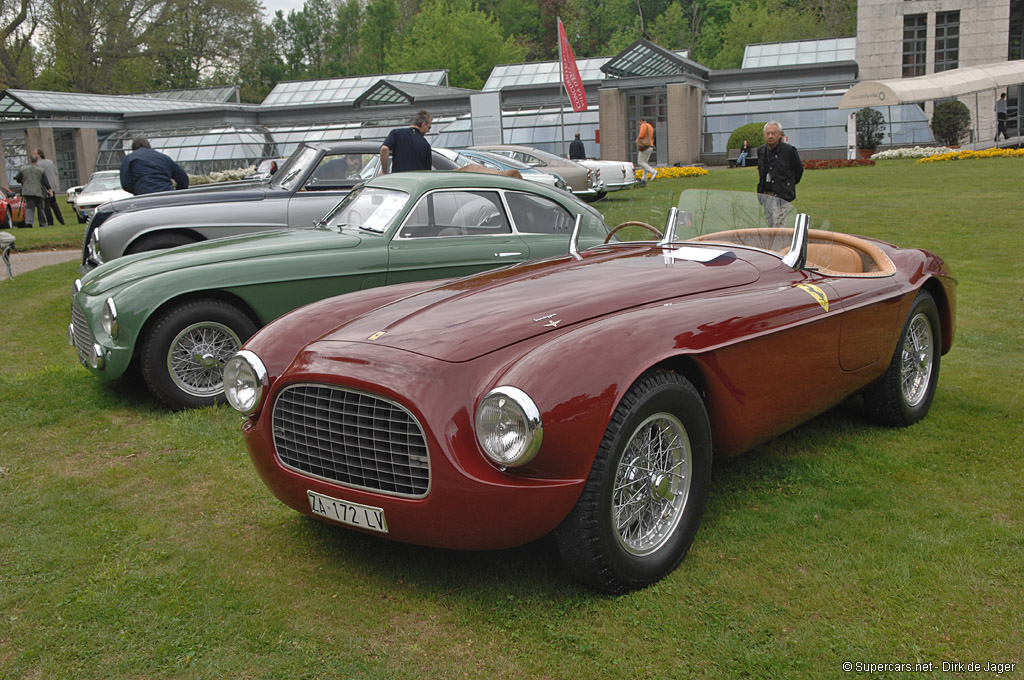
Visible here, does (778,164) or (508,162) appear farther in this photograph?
(508,162)

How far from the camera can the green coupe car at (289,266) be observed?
5.65 m

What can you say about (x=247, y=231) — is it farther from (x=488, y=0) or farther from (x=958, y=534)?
(x=488, y=0)

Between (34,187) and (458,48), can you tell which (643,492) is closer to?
(34,187)

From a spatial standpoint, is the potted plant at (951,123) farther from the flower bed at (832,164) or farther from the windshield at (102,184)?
the windshield at (102,184)

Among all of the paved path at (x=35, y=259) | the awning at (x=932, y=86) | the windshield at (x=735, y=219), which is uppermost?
the awning at (x=932, y=86)

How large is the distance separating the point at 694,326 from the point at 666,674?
4.52 ft

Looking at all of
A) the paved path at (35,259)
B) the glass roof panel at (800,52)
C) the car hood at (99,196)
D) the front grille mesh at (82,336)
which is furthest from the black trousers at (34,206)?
the glass roof panel at (800,52)

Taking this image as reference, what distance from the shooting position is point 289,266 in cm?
609

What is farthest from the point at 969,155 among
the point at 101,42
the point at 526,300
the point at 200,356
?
the point at 101,42

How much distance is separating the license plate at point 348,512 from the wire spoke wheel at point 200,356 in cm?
278

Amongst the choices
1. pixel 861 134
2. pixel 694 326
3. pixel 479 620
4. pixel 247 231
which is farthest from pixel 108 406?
pixel 861 134

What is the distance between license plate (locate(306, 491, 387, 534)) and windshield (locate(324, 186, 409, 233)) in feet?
11.5

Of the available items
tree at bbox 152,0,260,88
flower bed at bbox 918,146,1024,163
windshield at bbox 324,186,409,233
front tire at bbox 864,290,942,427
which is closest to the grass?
front tire at bbox 864,290,942,427

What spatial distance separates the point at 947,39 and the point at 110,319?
45.0 meters
